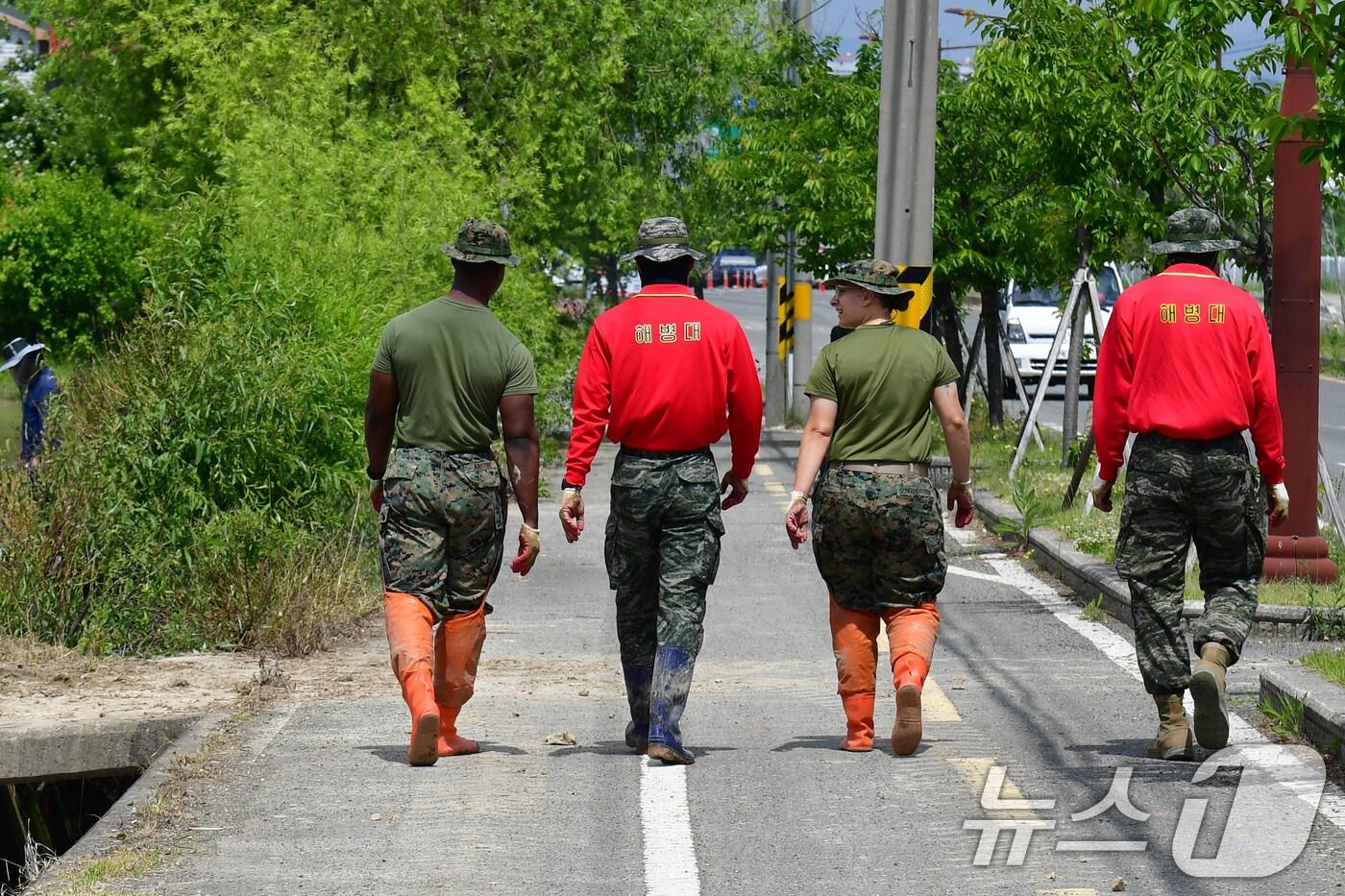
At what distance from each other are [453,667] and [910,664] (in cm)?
167

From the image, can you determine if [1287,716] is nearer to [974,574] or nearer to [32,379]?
[974,574]

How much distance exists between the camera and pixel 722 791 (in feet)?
22.1

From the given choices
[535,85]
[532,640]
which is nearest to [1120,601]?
[532,640]

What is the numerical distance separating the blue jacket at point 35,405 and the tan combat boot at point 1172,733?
8.33m

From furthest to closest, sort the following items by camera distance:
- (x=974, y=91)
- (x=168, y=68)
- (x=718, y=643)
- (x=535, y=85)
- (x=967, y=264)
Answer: (x=168, y=68) → (x=535, y=85) → (x=967, y=264) → (x=974, y=91) → (x=718, y=643)

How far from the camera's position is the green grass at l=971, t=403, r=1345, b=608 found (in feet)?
33.7

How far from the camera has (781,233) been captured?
2238cm

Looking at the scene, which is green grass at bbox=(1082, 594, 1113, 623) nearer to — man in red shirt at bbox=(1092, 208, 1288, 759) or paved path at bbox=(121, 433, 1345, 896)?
paved path at bbox=(121, 433, 1345, 896)

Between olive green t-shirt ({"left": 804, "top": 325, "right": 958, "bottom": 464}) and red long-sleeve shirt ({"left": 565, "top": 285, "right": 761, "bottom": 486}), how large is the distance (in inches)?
12.7

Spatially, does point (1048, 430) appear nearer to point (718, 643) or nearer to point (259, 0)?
point (259, 0)

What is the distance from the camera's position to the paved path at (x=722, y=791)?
5691mm

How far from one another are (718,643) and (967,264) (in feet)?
34.2

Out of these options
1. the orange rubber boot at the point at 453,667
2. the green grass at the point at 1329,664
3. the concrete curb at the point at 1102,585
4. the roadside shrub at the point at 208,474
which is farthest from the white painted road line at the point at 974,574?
the orange rubber boot at the point at 453,667

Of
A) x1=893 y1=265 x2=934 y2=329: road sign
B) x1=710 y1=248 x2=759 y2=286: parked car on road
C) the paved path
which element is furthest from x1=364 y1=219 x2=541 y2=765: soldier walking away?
x1=710 y1=248 x2=759 y2=286: parked car on road
